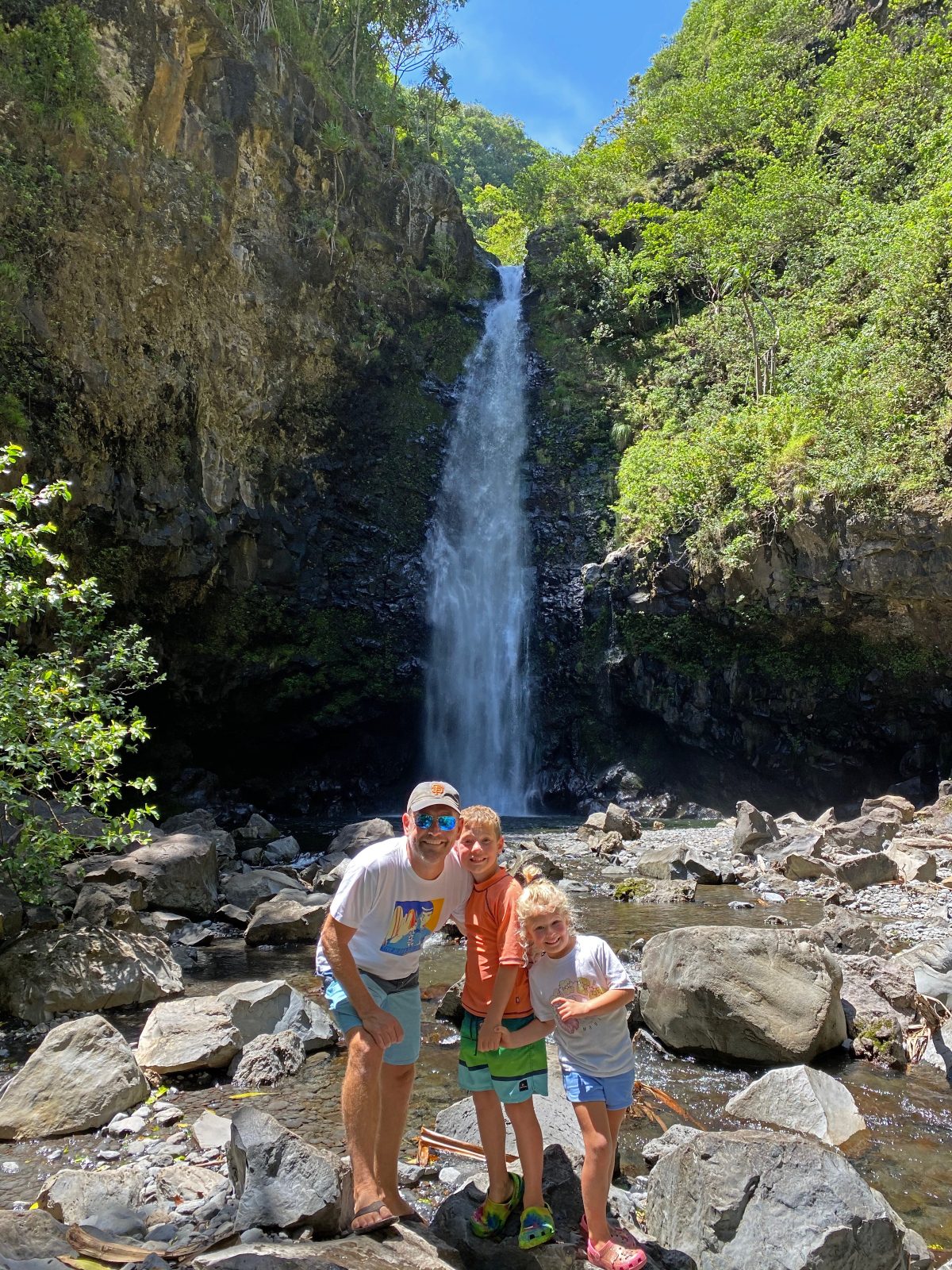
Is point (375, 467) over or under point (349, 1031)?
over

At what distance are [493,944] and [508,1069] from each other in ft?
1.55

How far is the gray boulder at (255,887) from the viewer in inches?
416

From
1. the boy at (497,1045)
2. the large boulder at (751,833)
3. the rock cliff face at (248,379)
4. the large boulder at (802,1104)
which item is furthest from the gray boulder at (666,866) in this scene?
the rock cliff face at (248,379)

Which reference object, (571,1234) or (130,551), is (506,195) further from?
(571,1234)

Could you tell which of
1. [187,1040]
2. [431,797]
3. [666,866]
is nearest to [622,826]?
[666,866]

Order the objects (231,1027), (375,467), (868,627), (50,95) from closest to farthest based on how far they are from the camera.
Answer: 1. (231,1027)
2. (50,95)
3. (868,627)
4. (375,467)

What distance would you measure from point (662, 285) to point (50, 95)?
56.6 ft

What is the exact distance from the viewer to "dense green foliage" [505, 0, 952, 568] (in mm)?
16141

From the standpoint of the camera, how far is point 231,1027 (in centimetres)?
550

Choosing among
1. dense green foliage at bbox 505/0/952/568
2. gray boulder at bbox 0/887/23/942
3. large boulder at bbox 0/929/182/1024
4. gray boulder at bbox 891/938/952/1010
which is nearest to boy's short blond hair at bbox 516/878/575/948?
gray boulder at bbox 891/938/952/1010

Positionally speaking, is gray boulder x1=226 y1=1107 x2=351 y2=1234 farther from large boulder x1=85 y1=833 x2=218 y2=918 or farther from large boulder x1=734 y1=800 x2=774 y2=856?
large boulder x1=734 y1=800 x2=774 y2=856

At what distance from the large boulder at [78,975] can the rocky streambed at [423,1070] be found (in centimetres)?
5

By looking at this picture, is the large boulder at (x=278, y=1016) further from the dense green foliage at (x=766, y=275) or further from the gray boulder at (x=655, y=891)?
the dense green foliage at (x=766, y=275)

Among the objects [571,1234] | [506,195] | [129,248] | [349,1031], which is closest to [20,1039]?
[349,1031]
